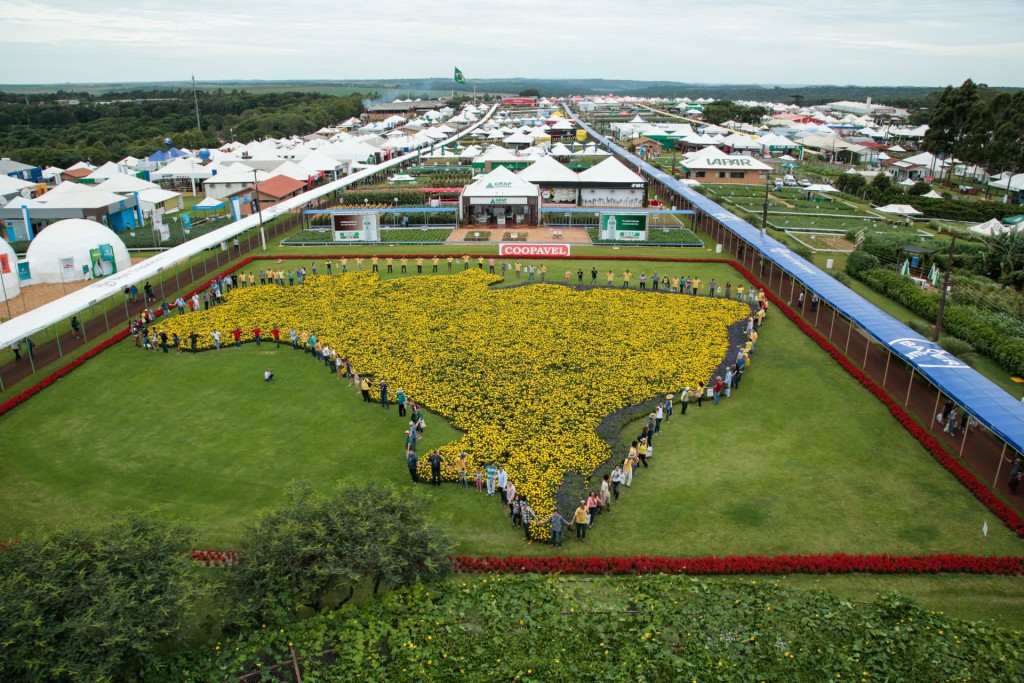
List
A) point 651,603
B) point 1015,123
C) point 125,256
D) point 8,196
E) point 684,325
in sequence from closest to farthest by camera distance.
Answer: point 651,603
point 684,325
point 125,256
point 8,196
point 1015,123

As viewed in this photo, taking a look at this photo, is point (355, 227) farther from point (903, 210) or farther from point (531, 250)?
point (903, 210)

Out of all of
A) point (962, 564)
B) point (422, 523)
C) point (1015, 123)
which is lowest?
point (962, 564)

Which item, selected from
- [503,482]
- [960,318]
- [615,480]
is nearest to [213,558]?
[503,482]

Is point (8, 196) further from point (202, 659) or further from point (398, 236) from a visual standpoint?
point (202, 659)

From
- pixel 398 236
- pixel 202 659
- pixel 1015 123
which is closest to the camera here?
pixel 202 659

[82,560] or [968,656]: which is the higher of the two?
[82,560]

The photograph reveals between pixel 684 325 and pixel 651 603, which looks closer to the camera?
pixel 651 603

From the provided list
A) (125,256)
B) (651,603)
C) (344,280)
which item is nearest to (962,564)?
(651,603)

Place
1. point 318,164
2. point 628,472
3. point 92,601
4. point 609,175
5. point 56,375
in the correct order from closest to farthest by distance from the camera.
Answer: point 92,601, point 628,472, point 56,375, point 609,175, point 318,164

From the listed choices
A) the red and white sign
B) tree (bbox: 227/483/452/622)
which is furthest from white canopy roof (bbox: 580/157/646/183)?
tree (bbox: 227/483/452/622)
